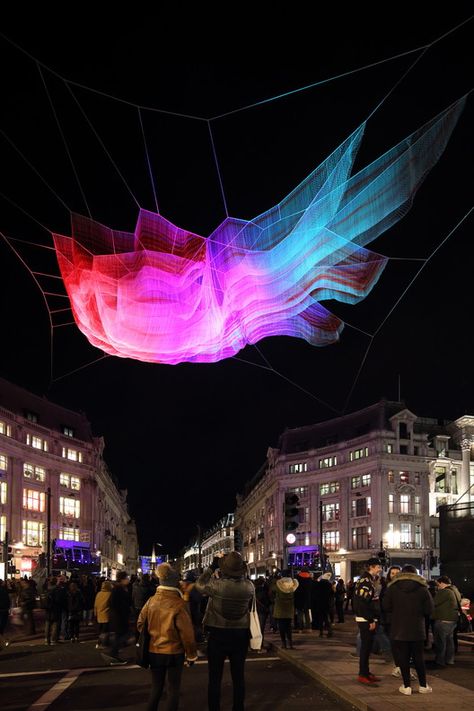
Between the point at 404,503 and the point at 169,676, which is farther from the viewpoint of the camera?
the point at 404,503

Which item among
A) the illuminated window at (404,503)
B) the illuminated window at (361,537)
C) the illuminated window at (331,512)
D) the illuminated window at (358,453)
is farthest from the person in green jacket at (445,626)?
the illuminated window at (331,512)

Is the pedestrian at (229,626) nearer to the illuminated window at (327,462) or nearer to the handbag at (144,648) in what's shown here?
the handbag at (144,648)

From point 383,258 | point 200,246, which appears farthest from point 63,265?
point 383,258

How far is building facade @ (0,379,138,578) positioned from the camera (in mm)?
76125

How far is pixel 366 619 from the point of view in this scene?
11.3m

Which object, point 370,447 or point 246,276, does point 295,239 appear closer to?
point 246,276

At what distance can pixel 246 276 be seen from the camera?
2016 centimetres

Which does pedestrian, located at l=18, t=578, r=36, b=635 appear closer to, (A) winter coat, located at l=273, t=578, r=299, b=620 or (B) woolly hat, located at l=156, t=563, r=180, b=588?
(A) winter coat, located at l=273, t=578, r=299, b=620

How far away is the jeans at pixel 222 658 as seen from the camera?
809 centimetres

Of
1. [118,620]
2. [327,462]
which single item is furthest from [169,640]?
[327,462]

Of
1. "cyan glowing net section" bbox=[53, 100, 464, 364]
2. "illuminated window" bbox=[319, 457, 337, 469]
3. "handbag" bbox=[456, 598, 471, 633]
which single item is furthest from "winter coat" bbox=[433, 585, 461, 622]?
"illuminated window" bbox=[319, 457, 337, 469]

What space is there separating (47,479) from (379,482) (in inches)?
1541

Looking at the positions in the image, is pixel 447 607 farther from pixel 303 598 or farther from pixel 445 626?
pixel 303 598

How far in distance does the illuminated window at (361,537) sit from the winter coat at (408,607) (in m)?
74.3
